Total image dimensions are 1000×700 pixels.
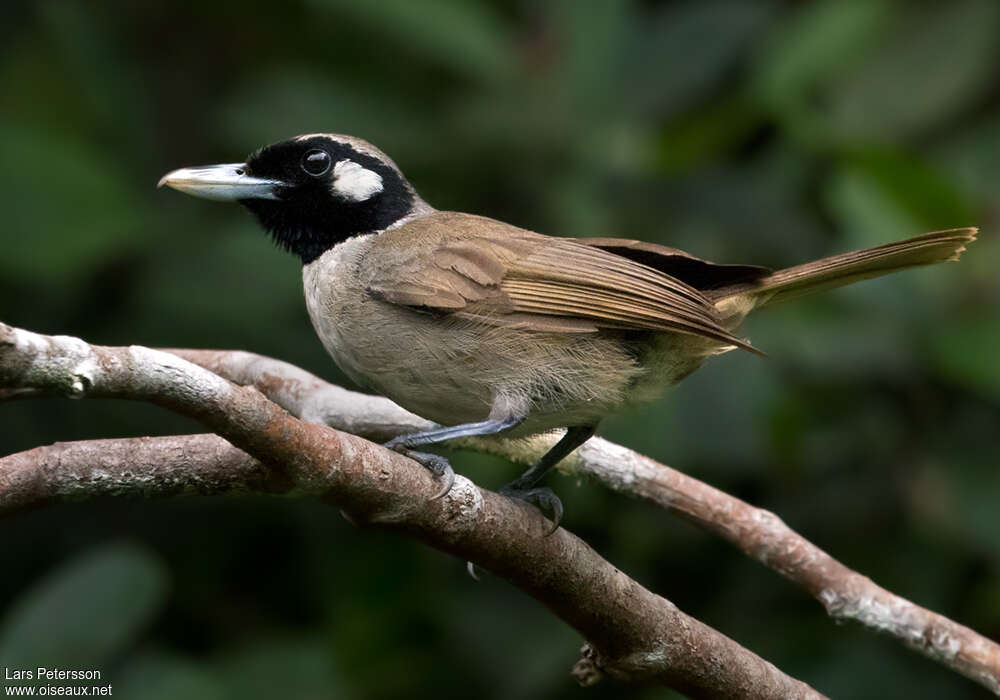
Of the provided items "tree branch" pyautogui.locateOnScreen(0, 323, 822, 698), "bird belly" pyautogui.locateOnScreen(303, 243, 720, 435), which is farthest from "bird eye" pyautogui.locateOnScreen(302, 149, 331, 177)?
"tree branch" pyautogui.locateOnScreen(0, 323, 822, 698)

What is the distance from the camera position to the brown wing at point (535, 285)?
10.7ft

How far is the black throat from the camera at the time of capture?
3.88 metres

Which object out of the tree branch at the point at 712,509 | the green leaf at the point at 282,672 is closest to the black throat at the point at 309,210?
the tree branch at the point at 712,509

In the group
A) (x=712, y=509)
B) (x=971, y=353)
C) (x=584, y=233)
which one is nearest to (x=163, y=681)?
(x=712, y=509)

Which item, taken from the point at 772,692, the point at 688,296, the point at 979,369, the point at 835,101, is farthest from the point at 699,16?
the point at 772,692

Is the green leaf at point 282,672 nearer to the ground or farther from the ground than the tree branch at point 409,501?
nearer to the ground

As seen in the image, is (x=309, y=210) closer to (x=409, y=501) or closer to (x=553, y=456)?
(x=553, y=456)

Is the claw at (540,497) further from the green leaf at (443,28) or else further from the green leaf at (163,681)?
the green leaf at (443,28)

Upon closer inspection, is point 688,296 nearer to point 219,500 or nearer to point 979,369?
point 979,369

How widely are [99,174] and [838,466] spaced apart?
3.07 m

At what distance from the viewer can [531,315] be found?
3387 mm

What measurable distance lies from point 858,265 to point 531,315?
0.91m

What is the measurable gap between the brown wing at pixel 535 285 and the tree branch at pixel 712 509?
375 mm

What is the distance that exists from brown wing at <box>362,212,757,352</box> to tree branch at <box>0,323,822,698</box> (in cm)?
60
